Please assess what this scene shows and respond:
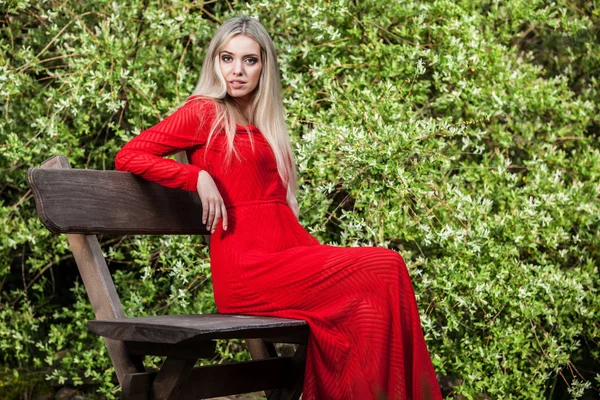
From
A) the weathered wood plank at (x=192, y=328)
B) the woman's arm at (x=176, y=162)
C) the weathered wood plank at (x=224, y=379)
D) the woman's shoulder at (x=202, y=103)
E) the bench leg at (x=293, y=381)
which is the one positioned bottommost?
the bench leg at (x=293, y=381)

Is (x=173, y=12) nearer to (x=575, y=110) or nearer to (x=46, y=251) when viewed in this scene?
(x=46, y=251)

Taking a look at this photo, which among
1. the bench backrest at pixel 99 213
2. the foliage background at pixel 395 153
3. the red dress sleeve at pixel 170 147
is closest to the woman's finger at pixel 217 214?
the red dress sleeve at pixel 170 147

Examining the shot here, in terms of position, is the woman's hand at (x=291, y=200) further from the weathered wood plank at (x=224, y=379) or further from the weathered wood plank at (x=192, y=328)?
the weathered wood plank at (x=192, y=328)

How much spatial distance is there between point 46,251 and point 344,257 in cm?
242

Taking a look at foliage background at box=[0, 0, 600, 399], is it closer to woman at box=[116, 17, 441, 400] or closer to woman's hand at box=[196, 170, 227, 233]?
woman at box=[116, 17, 441, 400]

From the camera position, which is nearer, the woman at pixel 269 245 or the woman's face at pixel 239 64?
the woman at pixel 269 245

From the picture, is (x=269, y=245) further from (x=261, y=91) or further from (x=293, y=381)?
(x=261, y=91)

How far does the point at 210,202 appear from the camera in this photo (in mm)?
2803

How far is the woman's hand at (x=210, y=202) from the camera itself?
2.80 meters

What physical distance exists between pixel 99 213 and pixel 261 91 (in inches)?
31.5


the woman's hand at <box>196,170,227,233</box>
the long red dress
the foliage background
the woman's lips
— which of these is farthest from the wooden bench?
the foliage background

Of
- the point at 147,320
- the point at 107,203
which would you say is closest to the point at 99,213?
the point at 107,203

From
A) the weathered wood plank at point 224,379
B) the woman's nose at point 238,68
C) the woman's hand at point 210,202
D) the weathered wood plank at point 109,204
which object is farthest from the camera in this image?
the woman's nose at point 238,68

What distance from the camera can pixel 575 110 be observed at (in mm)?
4625
